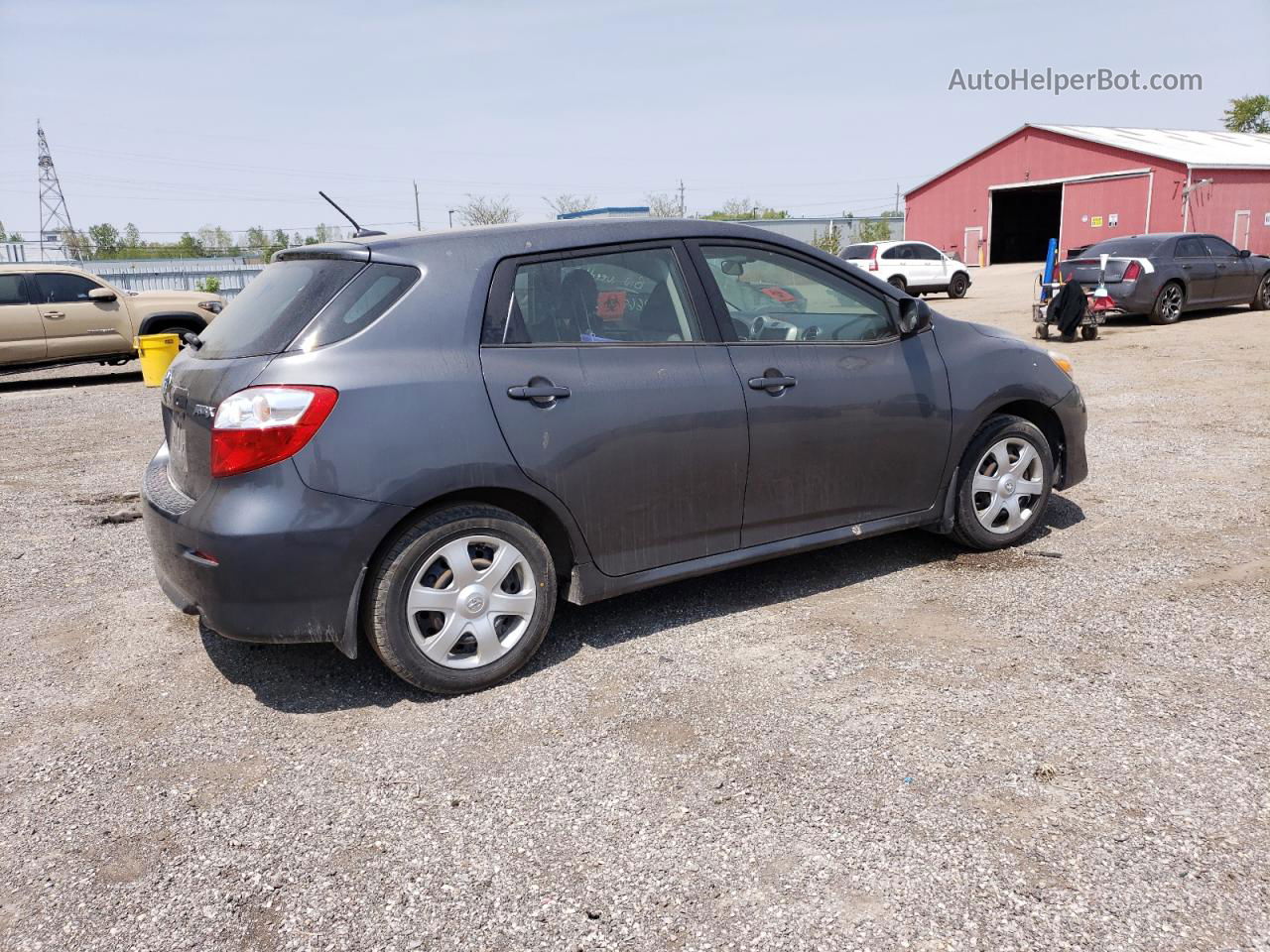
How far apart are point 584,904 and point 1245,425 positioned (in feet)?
25.8

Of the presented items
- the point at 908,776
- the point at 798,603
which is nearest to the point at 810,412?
the point at 798,603

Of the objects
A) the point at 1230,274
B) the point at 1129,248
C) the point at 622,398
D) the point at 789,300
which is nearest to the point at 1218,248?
the point at 1230,274

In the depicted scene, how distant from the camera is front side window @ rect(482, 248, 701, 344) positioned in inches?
147

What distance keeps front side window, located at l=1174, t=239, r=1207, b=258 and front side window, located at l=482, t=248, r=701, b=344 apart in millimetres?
15894

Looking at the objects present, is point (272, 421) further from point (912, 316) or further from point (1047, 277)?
point (1047, 277)

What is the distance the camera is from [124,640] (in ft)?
14.2

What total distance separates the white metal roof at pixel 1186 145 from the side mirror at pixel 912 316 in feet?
118

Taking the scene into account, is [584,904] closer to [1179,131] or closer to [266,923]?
[266,923]

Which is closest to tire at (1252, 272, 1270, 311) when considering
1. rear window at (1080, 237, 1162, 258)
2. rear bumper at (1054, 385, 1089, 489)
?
rear window at (1080, 237, 1162, 258)

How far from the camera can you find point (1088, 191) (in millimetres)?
38906

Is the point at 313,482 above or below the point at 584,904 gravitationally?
above

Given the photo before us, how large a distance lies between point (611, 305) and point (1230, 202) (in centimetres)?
3949

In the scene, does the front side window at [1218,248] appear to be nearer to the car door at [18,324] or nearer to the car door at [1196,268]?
the car door at [1196,268]

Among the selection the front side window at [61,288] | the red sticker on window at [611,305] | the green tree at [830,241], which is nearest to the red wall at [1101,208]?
the green tree at [830,241]
